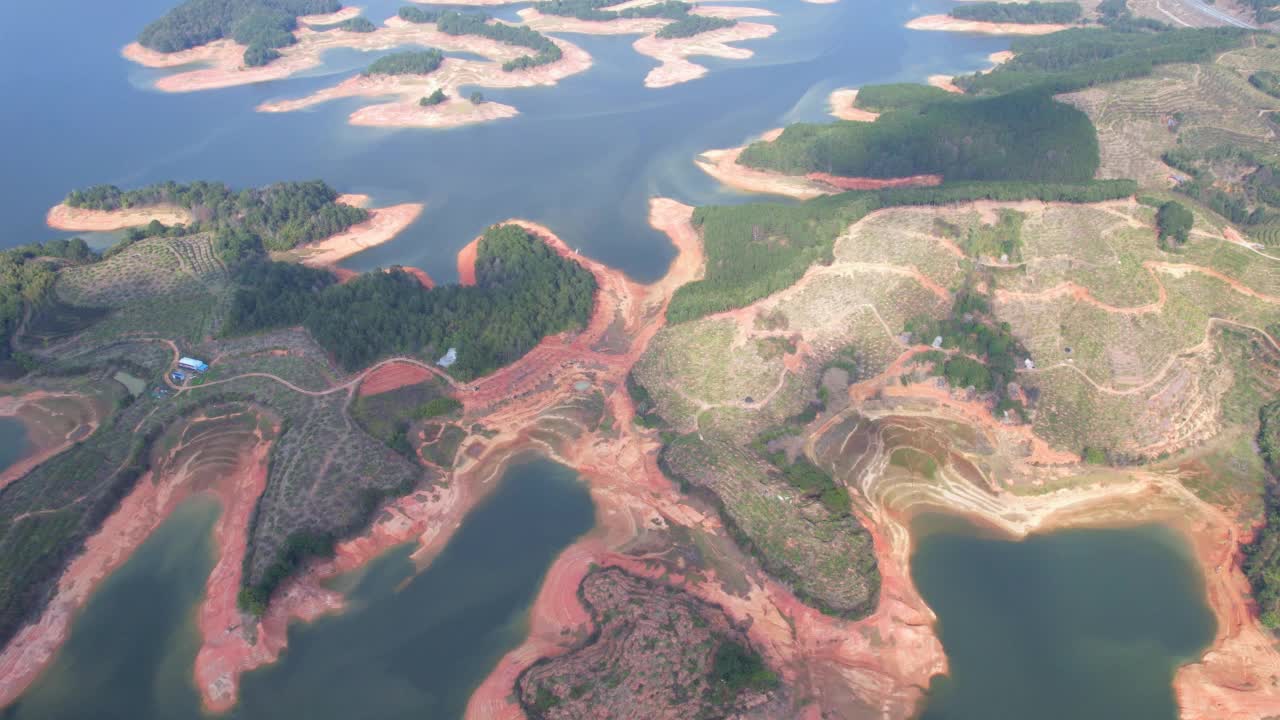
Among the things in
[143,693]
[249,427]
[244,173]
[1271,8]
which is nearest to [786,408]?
[249,427]

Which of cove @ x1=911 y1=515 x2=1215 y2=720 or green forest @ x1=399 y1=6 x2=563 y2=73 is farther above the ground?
green forest @ x1=399 y1=6 x2=563 y2=73

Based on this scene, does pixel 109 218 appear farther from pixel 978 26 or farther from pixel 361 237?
pixel 978 26

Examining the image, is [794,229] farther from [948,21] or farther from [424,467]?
[948,21]

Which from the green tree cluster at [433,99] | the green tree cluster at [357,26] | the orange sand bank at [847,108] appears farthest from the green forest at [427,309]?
the green tree cluster at [357,26]

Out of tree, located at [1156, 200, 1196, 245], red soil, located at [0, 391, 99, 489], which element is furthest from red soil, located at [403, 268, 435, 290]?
tree, located at [1156, 200, 1196, 245]

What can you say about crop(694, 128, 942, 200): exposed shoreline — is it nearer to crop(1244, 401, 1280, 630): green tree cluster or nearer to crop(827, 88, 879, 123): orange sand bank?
crop(827, 88, 879, 123): orange sand bank

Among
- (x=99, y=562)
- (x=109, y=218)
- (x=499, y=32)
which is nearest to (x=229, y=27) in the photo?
(x=499, y=32)
